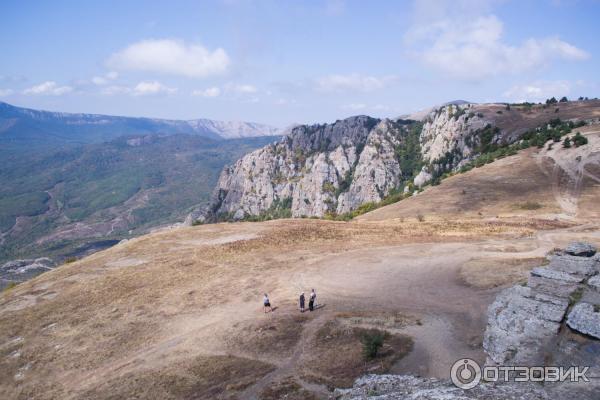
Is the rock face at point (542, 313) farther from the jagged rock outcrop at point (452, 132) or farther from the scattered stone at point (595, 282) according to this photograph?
the jagged rock outcrop at point (452, 132)

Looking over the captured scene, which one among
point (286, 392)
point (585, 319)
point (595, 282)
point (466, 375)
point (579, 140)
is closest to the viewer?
point (466, 375)

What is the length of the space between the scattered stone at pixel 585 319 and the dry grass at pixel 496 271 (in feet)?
39.6

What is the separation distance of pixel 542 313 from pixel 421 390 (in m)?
11.3

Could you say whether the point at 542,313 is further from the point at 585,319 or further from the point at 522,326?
the point at 585,319

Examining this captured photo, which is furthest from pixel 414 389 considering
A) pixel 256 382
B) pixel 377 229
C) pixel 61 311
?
pixel 377 229

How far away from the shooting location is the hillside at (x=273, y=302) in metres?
26.5

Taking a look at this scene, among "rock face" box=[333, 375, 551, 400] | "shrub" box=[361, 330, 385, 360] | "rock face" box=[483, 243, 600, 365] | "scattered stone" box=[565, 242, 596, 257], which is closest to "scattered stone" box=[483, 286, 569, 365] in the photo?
"rock face" box=[483, 243, 600, 365]

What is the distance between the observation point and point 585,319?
22.7m

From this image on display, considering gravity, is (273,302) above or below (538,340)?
below

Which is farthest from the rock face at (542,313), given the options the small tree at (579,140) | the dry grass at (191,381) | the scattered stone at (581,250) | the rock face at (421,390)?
the small tree at (579,140)

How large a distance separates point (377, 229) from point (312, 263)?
1787 cm

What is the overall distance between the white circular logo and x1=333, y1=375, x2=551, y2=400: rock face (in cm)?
34

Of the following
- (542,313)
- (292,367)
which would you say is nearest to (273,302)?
(292,367)

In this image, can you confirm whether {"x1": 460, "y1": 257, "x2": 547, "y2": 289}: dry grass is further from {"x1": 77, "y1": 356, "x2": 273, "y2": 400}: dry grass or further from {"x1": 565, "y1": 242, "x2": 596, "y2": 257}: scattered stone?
{"x1": 77, "y1": 356, "x2": 273, "y2": 400}: dry grass
